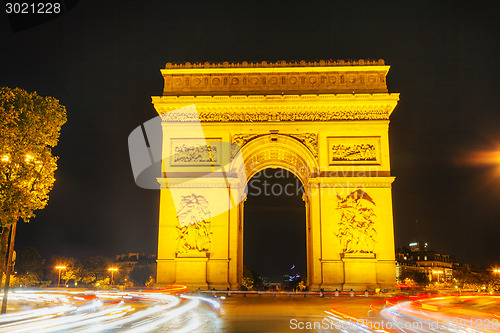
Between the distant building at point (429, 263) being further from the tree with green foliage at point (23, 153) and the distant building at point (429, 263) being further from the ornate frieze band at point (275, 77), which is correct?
the tree with green foliage at point (23, 153)

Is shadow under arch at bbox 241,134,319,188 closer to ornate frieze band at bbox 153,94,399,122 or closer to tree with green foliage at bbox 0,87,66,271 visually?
ornate frieze band at bbox 153,94,399,122

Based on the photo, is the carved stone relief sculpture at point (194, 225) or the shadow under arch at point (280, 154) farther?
the shadow under arch at point (280, 154)

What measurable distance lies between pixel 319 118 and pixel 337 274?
351 inches

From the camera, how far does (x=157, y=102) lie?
1125 inches

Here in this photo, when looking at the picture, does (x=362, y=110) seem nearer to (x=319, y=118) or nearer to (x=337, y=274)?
(x=319, y=118)

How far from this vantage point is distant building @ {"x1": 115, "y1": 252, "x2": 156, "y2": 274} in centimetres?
10306

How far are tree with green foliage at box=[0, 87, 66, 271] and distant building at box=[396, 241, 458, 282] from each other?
8630cm

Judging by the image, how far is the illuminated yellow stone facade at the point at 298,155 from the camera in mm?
26188

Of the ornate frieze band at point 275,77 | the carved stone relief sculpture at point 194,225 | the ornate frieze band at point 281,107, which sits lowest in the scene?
the carved stone relief sculpture at point 194,225

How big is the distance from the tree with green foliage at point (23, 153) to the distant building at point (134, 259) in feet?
283

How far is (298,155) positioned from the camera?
96.2 ft

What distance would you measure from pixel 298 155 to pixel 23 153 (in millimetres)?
16864
